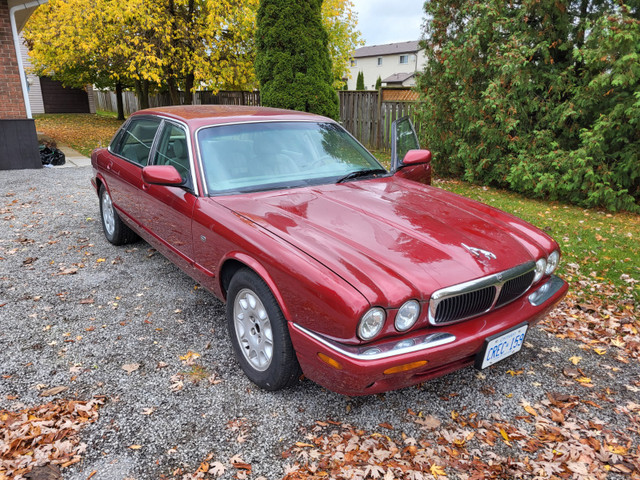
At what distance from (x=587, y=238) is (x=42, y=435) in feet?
20.4

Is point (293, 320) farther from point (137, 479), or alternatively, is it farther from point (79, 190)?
point (79, 190)

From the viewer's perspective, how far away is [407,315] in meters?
2.27

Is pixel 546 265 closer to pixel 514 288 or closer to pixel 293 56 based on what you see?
pixel 514 288

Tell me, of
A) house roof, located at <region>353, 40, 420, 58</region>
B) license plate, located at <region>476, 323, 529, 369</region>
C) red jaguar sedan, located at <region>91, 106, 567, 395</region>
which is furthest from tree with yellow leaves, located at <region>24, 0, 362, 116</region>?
house roof, located at <region>353, 40, 420, 58</region>

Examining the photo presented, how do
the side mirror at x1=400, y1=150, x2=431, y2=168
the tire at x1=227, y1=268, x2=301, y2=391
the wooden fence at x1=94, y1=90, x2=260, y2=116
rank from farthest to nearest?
1. the wooden fence at x1=94, y1=90, x2=260, y2=116
2. the side mirror at x1=400, y1=150, x2=431, y2=168
3. the tire at x1=227, y1=268, x2=301, y2=391

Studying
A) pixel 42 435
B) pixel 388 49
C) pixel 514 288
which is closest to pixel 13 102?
pixel 42 435

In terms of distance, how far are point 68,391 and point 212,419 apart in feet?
3.28

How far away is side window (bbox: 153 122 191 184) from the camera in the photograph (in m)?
3.51

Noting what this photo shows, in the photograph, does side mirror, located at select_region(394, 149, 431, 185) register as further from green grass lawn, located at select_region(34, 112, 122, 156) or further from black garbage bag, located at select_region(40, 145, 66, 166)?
green grass lawn, located at select_region(34, 112, 122, 156)

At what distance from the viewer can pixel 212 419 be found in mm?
2678

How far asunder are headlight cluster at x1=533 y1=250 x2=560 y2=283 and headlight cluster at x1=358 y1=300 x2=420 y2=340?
1042 millimetres

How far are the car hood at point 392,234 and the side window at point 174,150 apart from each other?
1.90ft

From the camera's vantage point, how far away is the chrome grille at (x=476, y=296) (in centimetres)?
233

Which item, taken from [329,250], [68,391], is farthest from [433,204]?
[68,391]
